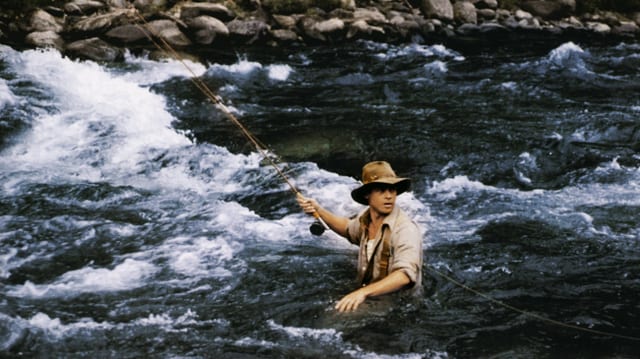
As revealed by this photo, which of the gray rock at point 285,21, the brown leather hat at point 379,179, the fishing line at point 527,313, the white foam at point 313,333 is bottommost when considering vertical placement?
the fishing line at point 527,313

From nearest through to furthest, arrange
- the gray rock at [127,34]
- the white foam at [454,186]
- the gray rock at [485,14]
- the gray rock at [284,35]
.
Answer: the white foam at [454,186]
the gray rock at [127,34]
the gray rock at [284,35]
the gray rock at [485,14]

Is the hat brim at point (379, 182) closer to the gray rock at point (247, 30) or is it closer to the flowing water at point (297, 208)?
the flowing water at point (297, 208)

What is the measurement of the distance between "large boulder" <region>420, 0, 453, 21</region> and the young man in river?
14.4 m

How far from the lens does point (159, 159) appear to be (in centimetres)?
918

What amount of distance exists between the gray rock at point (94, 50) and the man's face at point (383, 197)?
9656mm

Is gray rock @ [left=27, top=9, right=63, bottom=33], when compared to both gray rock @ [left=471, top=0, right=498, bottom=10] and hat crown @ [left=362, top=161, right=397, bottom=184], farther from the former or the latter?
gray rock @ [left=471, top=0, right=498, bottom=10]

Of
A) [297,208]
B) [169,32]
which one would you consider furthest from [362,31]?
[297,208]

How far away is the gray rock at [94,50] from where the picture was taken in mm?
12938

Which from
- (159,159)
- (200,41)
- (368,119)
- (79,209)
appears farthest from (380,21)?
(79,209)

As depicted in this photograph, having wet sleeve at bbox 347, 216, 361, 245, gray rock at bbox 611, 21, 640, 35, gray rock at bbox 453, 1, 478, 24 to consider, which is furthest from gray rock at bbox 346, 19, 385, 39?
wet sleeve at bbox 347, 216, 361, 245

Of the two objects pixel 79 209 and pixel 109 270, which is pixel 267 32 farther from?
pixel 109 270

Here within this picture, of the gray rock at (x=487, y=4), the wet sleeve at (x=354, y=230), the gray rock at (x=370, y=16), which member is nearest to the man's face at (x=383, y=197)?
the wet sleeve at (x=354, y=230)

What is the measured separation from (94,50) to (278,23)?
4.79 metres

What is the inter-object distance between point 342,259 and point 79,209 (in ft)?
10.1
